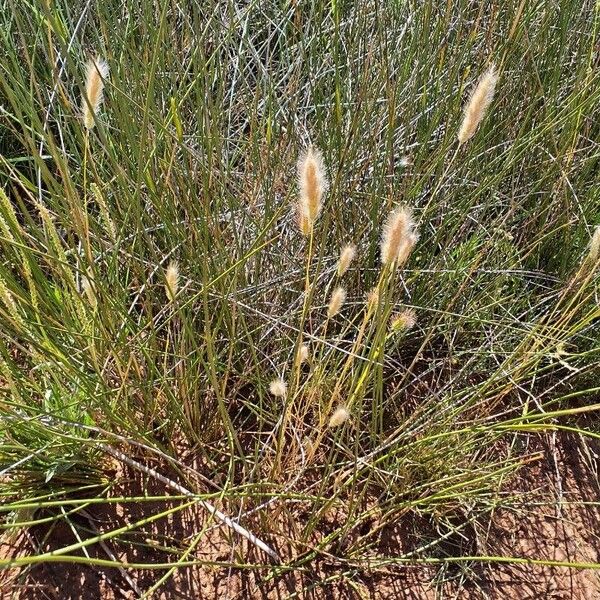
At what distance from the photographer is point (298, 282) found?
141 centimetres

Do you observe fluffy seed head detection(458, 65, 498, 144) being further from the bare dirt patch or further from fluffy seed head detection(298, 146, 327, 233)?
the bare dirt patch

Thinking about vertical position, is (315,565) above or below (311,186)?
below

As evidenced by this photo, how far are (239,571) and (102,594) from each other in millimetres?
239

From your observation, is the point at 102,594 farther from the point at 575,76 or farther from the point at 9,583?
the point at 575,76

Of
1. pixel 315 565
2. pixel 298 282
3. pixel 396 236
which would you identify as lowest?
pixel 315 565

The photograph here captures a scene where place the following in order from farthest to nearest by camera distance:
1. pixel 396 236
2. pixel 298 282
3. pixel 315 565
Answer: pixel 298 282 < pixel 315 565 < pixel 396 236

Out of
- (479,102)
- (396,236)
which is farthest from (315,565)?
(479,102)

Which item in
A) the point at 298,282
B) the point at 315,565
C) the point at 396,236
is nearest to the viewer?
the point at 396,236

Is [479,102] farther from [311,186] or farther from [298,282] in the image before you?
[298,282]

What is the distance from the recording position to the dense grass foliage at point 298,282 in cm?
107

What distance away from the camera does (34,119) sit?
841 mm

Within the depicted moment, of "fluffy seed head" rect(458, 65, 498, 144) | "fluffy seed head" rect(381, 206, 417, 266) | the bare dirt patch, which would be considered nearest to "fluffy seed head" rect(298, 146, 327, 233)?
"fluffy seed head" rect(381, 206, 417, 266)

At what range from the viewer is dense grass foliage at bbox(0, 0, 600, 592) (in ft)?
3.51

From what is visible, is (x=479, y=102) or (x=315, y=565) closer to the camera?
(x=479, y=102)
